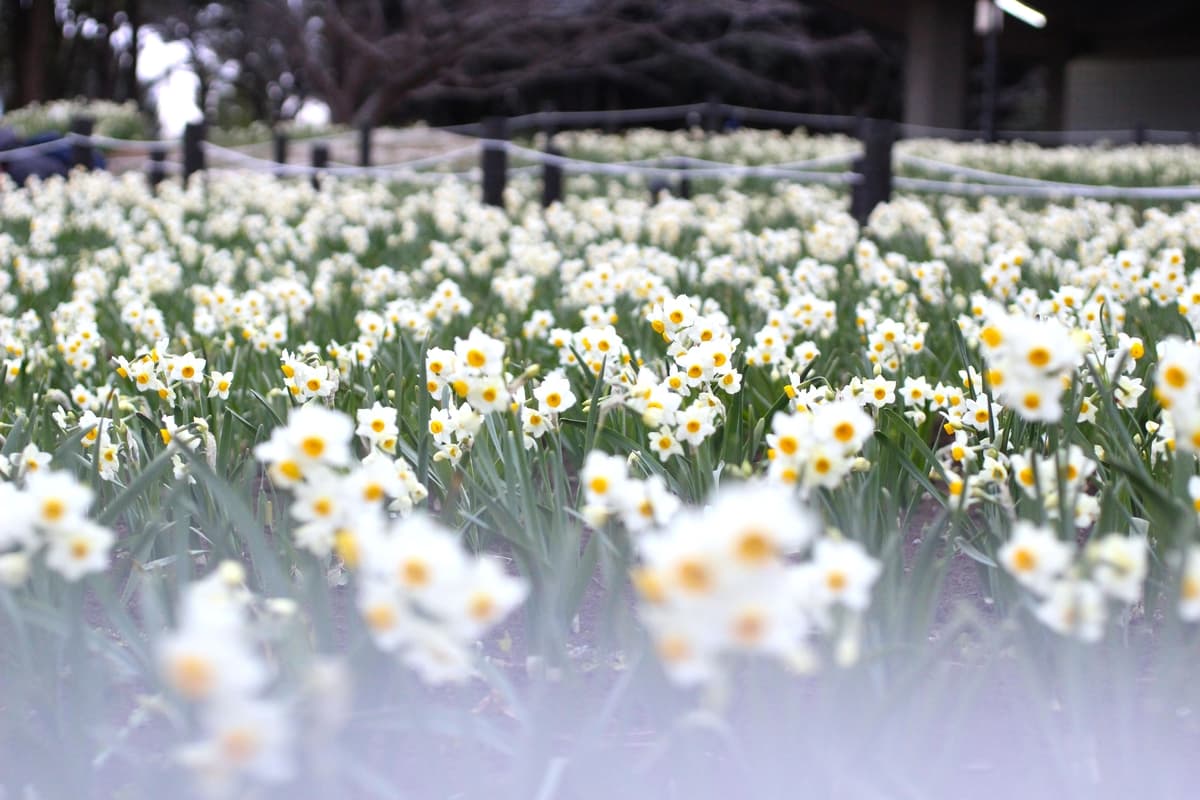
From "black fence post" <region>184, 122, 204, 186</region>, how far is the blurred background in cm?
937

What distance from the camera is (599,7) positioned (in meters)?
21.2

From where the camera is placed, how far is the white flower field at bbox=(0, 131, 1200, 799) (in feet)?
3.24

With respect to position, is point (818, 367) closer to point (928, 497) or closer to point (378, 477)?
point (928, 497)

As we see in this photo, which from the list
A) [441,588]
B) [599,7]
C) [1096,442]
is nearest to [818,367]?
[1096,442]

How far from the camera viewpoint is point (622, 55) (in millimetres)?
23672

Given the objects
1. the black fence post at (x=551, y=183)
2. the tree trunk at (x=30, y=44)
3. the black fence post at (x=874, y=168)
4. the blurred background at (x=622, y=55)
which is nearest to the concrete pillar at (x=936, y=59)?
the blurred background at (x=622, y=55)

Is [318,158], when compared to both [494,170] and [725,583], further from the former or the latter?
[725,583]

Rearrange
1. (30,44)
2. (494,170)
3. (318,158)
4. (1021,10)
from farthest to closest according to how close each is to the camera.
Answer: (30,44) < (1021,10) < (318,158) < (494,170)

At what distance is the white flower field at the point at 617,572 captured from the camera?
989 millimetres

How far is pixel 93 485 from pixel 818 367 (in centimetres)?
159

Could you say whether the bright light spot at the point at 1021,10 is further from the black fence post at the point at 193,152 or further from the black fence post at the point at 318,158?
the black fence post at the point at 193,152

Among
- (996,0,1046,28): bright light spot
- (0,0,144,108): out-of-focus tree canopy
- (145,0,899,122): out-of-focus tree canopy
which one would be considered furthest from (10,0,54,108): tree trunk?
(996,0,1046,28): bright light spot

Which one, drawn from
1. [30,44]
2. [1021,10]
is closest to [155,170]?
[1021,10]

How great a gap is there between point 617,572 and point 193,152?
999cm
